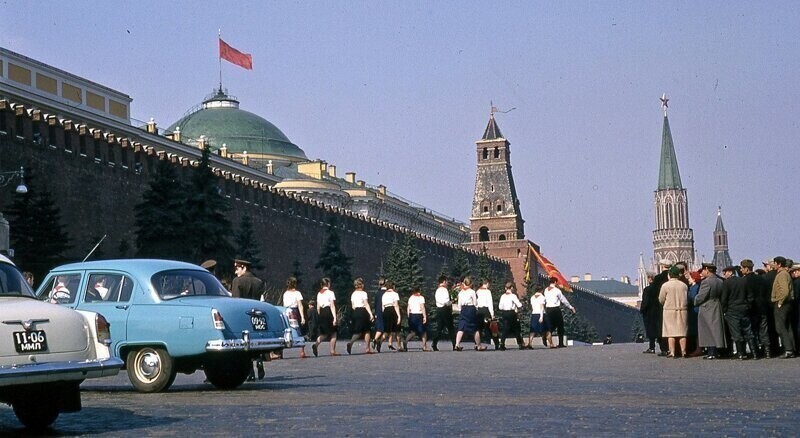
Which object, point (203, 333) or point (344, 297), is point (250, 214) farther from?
point (203, 333)

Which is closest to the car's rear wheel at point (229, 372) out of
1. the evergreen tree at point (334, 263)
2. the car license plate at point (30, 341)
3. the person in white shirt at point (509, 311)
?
the car license plate at point (30, 341)

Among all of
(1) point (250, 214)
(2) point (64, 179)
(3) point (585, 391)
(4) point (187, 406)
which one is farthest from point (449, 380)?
(1) point (250, 214)

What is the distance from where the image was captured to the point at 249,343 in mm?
10594

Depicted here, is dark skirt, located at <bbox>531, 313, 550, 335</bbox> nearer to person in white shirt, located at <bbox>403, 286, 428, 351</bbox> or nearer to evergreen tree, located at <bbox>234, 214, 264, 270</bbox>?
person in white shirt, located at <bbox>403, 286, 428, 351</bbox>

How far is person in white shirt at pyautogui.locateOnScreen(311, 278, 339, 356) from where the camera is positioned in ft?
62.5

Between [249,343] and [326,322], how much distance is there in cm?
886

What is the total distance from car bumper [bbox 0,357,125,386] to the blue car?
274 cm

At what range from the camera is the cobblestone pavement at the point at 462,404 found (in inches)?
281

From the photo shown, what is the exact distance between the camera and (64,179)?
41.0m

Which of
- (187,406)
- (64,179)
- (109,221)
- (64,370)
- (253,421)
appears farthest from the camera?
(109,221)

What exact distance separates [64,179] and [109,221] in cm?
301

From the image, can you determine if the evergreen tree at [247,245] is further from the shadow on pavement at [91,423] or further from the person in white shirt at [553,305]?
the shadow on pavement at [91,423]

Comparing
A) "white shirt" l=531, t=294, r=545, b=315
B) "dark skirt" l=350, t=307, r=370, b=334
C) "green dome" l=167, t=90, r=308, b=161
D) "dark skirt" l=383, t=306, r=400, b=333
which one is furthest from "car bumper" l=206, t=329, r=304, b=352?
"green dome" l=167, t=90, r=308, b=161

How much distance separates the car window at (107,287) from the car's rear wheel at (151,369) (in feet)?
1.44
